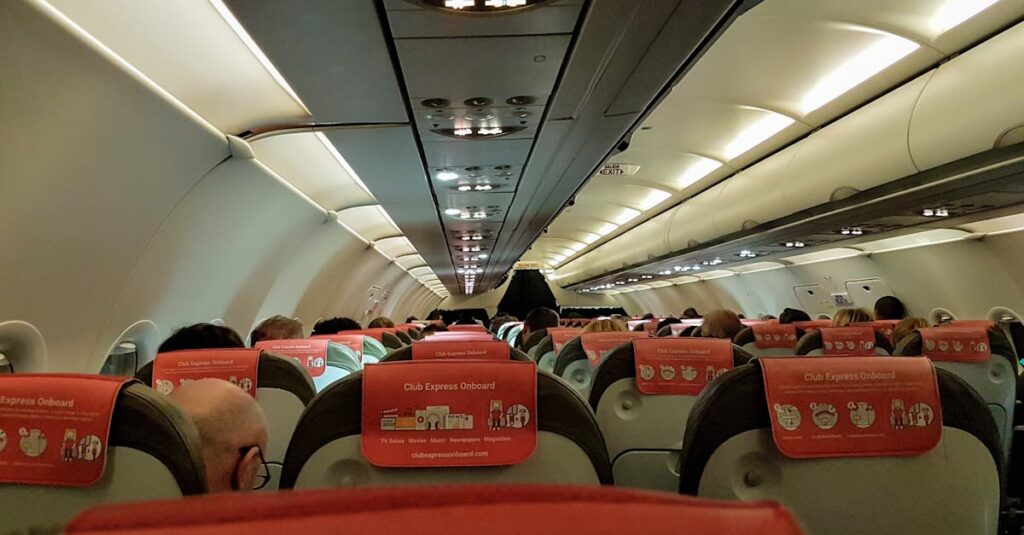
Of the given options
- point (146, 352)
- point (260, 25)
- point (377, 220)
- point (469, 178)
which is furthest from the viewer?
point (377, 220)

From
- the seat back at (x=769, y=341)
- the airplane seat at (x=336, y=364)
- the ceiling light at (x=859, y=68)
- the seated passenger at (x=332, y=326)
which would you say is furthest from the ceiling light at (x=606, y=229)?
the airplane seat at (x=336, y=364)

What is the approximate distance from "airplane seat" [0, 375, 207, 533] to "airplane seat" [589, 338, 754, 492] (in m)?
2.11

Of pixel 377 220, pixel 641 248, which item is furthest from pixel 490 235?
pixel 641 248

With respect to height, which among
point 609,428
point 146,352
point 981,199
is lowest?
point 609,428

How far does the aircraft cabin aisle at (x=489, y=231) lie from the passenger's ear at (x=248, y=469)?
0.7 inches

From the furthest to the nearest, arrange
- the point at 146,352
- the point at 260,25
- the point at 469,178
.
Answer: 1. the point at 469,178
2. the point at 146,352
3. the point at 260,25

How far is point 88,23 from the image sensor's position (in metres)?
3.20

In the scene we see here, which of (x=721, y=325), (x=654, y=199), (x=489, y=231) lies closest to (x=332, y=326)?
(x=489, y=231)

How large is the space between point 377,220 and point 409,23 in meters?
9.10

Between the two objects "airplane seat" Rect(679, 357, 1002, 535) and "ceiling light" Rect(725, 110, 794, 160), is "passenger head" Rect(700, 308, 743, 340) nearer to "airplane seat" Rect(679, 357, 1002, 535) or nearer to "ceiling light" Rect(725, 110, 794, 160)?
"ceiling light" Rect(725, 110, 794, 160)

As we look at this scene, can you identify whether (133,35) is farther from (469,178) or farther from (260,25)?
(469,178)

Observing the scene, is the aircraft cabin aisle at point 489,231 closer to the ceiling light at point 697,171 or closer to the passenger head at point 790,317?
the ceiling light at point 697,171

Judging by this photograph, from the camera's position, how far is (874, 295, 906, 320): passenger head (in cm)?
Answer: 1105

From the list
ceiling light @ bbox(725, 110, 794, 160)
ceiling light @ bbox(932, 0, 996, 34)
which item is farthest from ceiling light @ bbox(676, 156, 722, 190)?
ceiling light @ bbox(932, 0, 996, 34)
